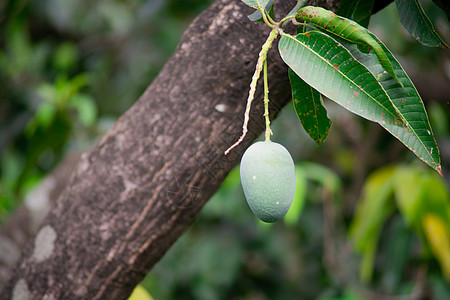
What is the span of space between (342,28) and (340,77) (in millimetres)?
49

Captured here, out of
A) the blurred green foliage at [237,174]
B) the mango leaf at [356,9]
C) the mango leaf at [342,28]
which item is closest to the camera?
the mango leaf at [342,28]

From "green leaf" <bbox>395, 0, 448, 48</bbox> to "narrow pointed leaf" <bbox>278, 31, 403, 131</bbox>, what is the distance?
124 millimetres

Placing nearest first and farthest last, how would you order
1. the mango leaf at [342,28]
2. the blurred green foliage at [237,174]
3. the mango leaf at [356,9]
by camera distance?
the mango leaf at [342,28]
the mango leaf at [356,9]
the blurred green foliage at [237,174]

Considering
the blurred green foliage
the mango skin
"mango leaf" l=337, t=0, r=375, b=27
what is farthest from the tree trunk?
the blurred green foliage

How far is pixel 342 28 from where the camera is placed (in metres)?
0.47

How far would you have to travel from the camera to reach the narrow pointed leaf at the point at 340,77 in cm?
47

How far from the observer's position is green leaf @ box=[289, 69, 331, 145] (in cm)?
54

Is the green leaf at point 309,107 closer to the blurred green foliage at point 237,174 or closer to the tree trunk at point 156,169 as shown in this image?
the tree trunk at point 156,169

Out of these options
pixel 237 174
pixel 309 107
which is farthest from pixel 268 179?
pixel 237 174

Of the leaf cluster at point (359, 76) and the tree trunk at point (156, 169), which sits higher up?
the leaf cluster at point (359, 76)

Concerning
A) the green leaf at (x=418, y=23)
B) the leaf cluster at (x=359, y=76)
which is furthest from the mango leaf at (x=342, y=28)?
the green leaf at (x=418, y=23)

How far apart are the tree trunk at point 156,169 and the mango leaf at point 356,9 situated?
0.37 feet

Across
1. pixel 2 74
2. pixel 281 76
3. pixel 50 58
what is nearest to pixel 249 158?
pixel 281 76

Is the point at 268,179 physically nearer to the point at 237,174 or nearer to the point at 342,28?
the point at 342,28
